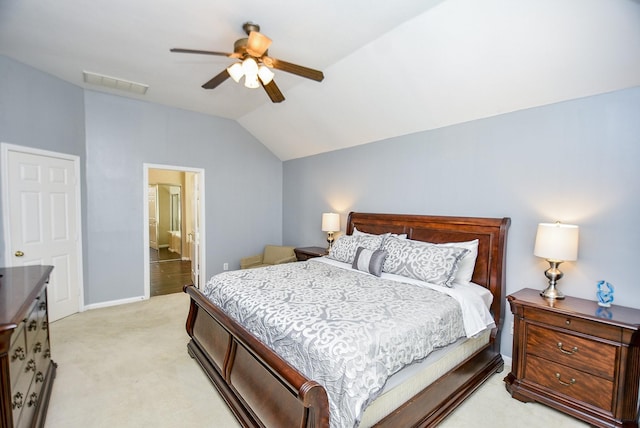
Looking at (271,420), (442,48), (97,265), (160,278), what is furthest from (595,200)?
(160,278)

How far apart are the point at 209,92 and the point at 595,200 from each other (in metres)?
4.26

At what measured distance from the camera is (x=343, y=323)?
1.77 meters

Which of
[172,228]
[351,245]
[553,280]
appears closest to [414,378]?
[553,280]

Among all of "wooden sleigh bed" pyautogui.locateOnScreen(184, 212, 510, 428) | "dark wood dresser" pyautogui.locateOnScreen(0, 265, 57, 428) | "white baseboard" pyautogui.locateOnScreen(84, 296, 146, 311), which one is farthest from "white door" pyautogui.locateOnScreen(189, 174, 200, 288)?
"dark wood dresser" pyautogui.locateOnScreen(0, 265, 57, 428)

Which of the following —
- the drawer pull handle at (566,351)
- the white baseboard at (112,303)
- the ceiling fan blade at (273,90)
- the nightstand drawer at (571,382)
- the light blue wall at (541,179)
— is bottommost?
the white baseboard at (112,303)

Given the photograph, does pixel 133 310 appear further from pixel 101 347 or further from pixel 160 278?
pixel 160 278

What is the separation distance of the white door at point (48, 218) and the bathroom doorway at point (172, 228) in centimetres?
85

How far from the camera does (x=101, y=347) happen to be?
3039 millimetres

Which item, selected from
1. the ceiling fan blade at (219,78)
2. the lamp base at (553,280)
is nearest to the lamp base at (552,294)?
the lamp base at (553,280)

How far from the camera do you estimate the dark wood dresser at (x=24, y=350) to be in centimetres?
132

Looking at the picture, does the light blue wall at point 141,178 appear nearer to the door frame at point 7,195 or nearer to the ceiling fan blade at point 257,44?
the door frame at point 7,195

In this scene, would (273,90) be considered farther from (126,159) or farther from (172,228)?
(172,228)

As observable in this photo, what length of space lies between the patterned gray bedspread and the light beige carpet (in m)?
0.62

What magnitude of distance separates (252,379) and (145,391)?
110 centimetres
